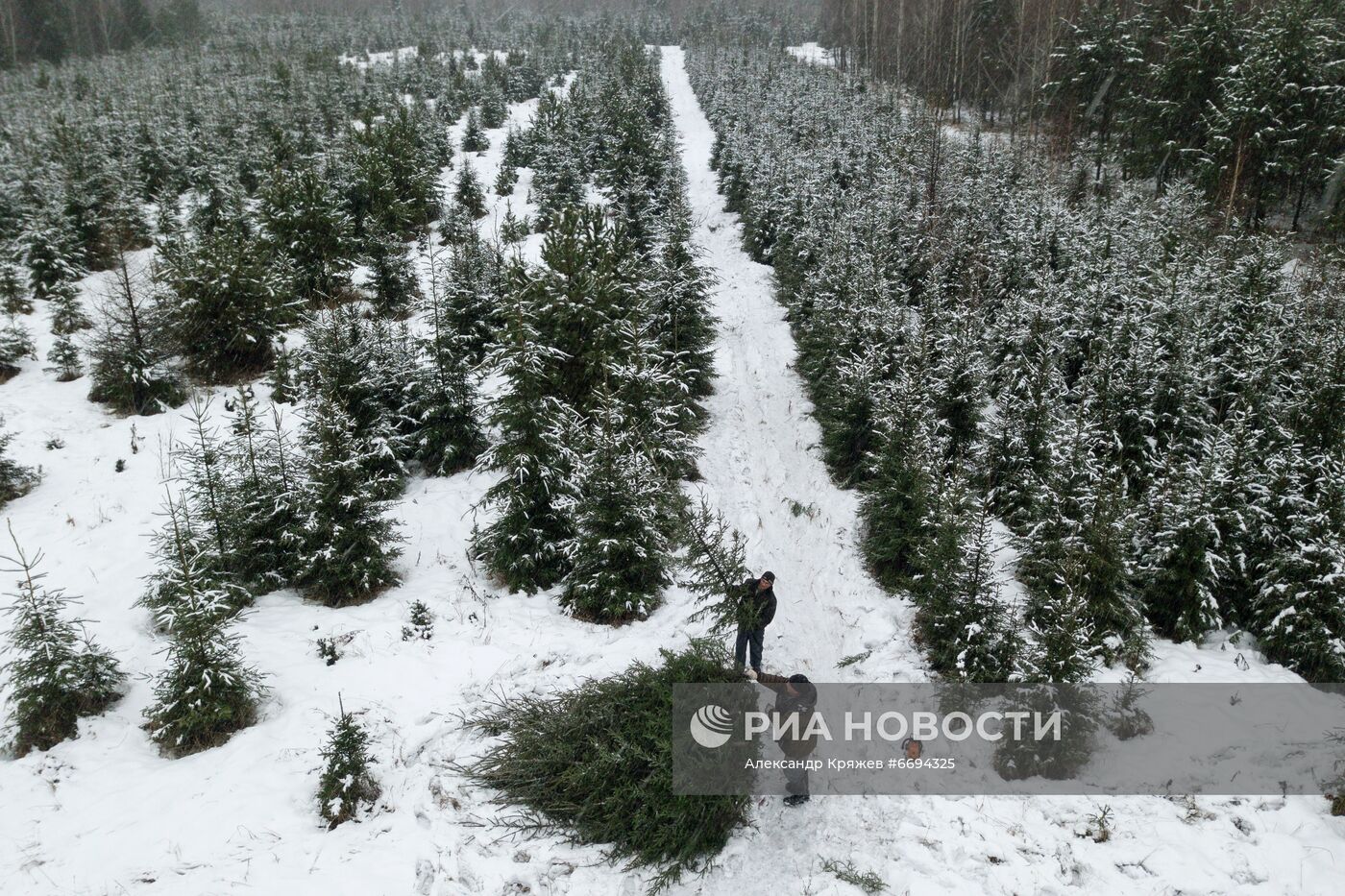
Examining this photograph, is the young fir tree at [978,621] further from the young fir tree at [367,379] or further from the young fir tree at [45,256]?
the young fir tree at [45,256]

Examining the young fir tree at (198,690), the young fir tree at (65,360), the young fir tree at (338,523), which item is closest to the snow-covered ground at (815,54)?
the young fir tree at (65,360)

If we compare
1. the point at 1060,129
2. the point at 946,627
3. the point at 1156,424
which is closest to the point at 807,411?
the point at 1156,424

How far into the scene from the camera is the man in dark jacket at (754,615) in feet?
27.5

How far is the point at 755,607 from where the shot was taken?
844 cm

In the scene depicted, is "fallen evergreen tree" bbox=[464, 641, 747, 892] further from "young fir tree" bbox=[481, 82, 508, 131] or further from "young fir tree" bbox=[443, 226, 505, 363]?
"young fir tree" bbox=[481, 82, 508, 131]

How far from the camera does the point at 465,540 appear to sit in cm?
1233

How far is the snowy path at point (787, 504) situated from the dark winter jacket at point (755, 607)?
134 centimetres

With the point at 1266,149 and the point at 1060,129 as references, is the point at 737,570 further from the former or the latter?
the point at 1060,129

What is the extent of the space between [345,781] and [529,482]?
4869mm

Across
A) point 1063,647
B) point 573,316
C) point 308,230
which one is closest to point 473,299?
point 573,316

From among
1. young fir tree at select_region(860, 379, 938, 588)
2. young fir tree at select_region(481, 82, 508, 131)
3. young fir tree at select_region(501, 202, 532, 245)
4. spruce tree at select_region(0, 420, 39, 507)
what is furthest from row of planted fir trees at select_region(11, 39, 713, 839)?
young fir tree at select_region(481, 82, 508, 131)

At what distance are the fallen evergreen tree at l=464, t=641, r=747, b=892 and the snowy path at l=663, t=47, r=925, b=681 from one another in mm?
2593

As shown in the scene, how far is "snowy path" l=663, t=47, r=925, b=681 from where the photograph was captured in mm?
10031

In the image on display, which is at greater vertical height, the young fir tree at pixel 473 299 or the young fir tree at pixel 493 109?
the young fir tree at pixel 493 109
